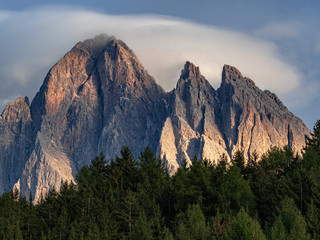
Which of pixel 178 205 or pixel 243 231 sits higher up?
pixel 178 205

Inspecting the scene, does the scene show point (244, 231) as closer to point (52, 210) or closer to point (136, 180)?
point (52, 210)

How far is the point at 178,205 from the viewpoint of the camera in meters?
86.5

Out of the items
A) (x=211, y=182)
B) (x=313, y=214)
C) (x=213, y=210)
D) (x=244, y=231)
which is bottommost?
(x=244, y=231)

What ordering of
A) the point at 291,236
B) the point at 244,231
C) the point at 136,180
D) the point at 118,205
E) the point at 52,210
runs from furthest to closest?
1. the point at 136,180
2. the point at 52,210
3. the point at 118,205
4. the point at 291,236
5. the point at 244,231

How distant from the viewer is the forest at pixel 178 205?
227 feet

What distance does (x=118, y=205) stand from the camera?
297 ft

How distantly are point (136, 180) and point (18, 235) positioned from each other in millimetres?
33129

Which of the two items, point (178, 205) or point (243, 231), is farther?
point (178, 205)

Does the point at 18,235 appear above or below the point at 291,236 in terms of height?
above

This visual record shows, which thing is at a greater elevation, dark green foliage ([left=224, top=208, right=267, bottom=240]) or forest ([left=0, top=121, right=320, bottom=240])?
forest ([left=0, top=121, right=320, bottom=240])

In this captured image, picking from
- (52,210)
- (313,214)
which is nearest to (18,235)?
(52,210)

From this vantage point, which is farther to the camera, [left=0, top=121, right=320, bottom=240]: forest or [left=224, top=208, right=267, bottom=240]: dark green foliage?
[left=0, top=121, right=320, bottom=240]: forest

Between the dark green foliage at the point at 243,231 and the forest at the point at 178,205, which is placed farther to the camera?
the forest at the point at 178,205

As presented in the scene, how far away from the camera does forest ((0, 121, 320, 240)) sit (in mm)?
69269
